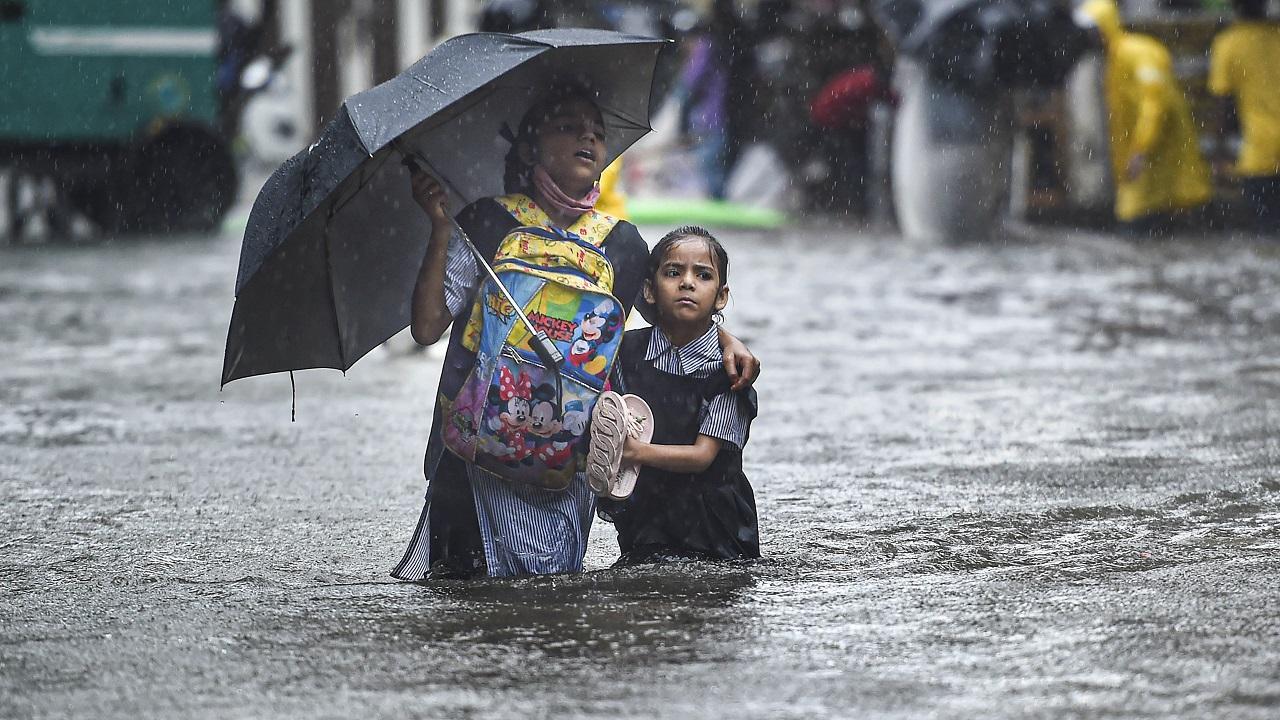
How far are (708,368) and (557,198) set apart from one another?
56 centimetres

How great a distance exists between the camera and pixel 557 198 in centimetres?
504

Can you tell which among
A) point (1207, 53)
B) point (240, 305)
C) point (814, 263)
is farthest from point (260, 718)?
point (1207, 53)

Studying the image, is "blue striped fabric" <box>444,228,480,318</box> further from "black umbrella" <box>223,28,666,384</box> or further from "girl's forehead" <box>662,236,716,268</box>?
"girl's forehead" <box>662,236,716,268</box>

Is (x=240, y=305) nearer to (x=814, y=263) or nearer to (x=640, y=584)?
(x=640, y=584)

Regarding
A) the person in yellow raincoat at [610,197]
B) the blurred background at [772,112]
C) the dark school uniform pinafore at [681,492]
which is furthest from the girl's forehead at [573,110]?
the blurred background at [772,112]

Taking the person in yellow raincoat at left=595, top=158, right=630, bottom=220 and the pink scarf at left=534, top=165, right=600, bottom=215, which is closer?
the pink scarf at left=534, top=165, right=600, bottom=215

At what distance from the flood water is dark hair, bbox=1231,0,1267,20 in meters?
3.89

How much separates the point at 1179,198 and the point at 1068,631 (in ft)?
39.6

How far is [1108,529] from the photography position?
5867mm

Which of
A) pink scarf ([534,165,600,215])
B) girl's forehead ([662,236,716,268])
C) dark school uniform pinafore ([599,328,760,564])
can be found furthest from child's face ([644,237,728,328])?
pink scarf ([534,165,600,215])

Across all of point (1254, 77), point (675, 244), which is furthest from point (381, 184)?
point (1254, 77)

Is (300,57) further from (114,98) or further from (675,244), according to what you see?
(675,244)

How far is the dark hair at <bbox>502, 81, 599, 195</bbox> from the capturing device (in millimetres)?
5145

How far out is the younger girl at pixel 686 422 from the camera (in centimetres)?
515
